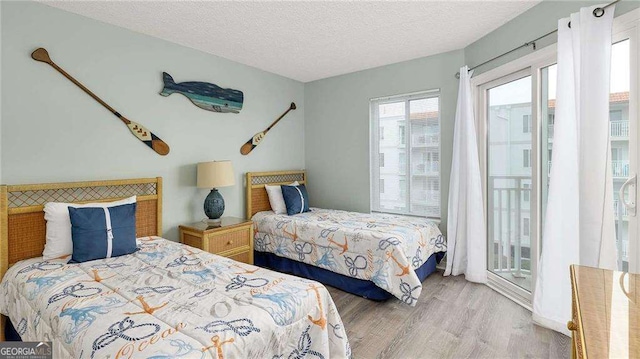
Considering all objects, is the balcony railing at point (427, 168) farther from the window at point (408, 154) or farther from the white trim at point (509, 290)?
the white trim at point (509, 290)

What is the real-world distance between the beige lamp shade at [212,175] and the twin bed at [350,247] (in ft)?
2.08

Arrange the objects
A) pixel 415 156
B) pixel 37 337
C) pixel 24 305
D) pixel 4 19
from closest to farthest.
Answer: pixel 37 337
pixel 24 305
pixel 4 19
pixel 415 156

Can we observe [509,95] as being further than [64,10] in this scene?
Yes

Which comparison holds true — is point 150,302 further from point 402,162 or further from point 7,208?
point 402,162

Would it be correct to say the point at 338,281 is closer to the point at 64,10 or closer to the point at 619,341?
the point at 619,341

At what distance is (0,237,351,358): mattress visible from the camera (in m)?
1.18

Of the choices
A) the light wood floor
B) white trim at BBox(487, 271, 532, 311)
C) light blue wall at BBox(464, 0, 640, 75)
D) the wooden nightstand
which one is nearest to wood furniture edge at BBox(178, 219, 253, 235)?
the wooden nightstand

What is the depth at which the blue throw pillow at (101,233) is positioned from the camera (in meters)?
2.06

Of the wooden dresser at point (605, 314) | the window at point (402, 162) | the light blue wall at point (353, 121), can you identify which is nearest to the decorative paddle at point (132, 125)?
the light blue wall at point (353, 121)

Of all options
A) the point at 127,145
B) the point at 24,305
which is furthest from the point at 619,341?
the point at 127,145

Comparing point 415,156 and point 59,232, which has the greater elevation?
point 415,156

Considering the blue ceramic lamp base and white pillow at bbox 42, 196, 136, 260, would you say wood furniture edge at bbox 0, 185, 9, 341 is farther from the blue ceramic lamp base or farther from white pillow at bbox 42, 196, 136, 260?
the blue ceramic lamp base

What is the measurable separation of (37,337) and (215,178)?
5.82 ft

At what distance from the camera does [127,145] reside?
106 inches
